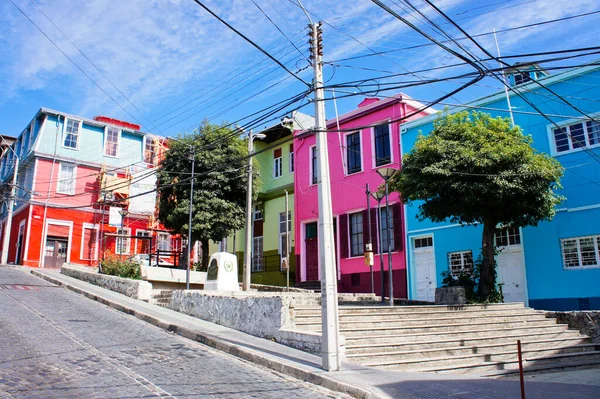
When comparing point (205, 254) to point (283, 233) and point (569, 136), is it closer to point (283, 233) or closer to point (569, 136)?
point (283, 233)

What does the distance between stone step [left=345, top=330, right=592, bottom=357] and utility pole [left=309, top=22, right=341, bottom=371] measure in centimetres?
133

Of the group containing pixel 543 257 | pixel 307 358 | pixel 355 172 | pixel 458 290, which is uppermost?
pixel 355 172

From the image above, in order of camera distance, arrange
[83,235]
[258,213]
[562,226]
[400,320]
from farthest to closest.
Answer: [83,235]
[258,213]
[562,226]
[400,320]

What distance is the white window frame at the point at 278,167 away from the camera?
89.9 feet

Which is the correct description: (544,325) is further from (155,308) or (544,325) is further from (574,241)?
(155,308)

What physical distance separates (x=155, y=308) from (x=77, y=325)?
3.47 m

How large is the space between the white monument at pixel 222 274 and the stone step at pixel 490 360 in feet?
26.5

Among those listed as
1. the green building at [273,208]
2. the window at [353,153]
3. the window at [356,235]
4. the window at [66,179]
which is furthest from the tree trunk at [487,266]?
the window at [66,179]

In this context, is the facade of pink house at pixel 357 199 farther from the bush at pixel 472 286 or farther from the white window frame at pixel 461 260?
the bush at pixel 472 286

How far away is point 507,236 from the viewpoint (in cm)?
1767

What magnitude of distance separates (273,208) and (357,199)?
6.51 m

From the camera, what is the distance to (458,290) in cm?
1496

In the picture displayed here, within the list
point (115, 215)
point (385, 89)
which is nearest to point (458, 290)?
point (385, 89)

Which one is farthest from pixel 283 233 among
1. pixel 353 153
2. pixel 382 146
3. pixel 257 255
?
pixel 382 146
